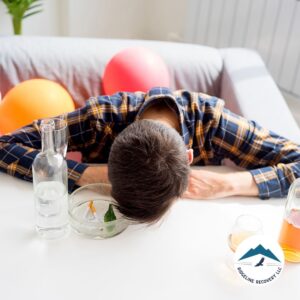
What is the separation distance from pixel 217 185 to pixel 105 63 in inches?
33.3

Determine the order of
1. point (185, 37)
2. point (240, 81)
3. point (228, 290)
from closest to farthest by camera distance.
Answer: point (228, 290) < point (240, 81) < point (185, 37)

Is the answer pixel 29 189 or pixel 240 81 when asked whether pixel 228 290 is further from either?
pixel 240 81

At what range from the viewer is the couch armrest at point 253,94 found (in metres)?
1.32

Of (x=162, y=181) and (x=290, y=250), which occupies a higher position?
(x=162, y=181)

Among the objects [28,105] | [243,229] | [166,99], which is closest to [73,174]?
[166,99]

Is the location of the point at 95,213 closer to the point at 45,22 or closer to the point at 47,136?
the point at 47,136

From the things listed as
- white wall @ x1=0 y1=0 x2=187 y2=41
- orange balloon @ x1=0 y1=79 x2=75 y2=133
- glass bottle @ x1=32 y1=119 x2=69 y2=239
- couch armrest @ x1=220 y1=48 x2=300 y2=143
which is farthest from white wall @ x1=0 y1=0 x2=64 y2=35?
glass bottle @ x1=32 y1=119 x2=69 y2=239

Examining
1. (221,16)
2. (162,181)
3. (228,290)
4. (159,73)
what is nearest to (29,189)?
(162,181)

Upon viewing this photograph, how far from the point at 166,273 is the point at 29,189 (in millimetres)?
407

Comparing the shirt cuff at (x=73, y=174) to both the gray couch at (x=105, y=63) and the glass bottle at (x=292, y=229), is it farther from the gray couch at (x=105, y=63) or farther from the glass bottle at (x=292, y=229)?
the gray couch at (x=105, y=63)

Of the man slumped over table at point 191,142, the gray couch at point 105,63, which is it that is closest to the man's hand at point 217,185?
the man slumped over table at point 191,142

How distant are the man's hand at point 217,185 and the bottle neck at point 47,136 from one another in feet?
1.13

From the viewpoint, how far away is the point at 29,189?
1023 mm

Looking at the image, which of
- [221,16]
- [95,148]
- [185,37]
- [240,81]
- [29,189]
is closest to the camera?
[29,189]
